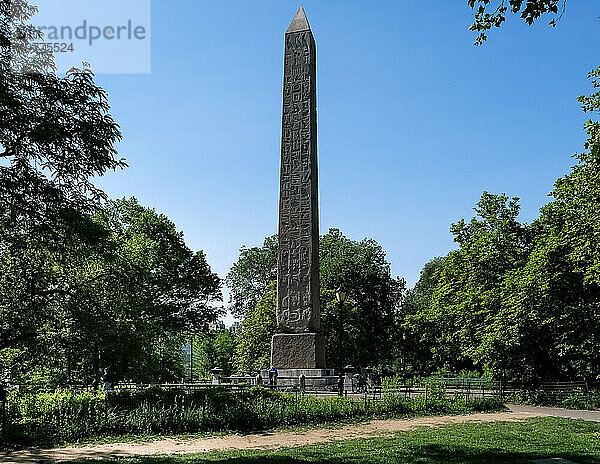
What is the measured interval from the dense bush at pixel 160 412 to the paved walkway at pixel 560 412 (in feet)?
16.4

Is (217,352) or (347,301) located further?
(217,352)

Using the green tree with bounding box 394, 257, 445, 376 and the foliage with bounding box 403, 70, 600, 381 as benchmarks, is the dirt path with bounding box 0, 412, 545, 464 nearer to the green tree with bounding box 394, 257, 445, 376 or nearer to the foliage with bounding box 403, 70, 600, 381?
the foliage with bounding box 403, 70, 600, 381

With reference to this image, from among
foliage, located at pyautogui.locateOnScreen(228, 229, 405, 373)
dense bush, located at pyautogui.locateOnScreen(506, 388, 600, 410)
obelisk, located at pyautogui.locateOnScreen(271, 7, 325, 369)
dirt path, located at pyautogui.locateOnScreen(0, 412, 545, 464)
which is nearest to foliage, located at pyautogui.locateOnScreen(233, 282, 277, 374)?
foliage, located at pyautogui.locateOnScreen(228, 229, 405, 373)

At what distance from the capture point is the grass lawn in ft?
29.8

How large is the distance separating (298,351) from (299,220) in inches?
171

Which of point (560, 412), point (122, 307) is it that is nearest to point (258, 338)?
point (560, 412)

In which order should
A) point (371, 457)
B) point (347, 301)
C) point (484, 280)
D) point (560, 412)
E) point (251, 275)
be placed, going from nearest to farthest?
1. point (371, 457)
2. point (560, 412)
3. point (484, 280)
4. point (347, 301)
5. point (251, 275)

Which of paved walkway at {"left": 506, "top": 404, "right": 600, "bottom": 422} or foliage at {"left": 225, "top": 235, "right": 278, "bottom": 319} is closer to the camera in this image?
paved walkway at {"left": 506, "top": 404, "right": 600, "bottom": 422}

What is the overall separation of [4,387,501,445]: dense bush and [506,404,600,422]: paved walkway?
197 inches

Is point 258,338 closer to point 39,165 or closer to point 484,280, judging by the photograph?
point 484,280

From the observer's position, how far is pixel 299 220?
780 inches

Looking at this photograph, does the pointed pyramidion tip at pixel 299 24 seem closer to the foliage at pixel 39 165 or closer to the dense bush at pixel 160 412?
the foliage at pixel 39 165

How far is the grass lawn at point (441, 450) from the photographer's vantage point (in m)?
9.07

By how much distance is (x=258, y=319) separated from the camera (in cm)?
3569
